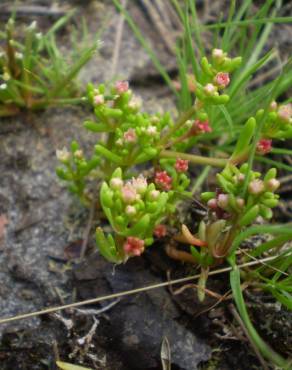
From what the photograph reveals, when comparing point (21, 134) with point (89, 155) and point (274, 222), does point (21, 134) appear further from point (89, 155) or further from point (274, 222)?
point (274, 222)

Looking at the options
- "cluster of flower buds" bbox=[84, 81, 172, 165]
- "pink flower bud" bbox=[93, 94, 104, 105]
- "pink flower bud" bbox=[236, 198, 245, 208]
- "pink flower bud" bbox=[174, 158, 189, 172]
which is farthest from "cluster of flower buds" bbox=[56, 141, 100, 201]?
"pink flower bud" bbox=[236, 198, 245, 208]

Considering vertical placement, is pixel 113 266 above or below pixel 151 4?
below

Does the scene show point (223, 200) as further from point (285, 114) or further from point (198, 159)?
point (285, 114)

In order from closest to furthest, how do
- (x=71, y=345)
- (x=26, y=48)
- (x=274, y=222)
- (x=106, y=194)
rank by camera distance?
1. (x=106, y=194)
2. (x=71, y=345)
3. (x=26, y=48)
4. (x=274, y=222)

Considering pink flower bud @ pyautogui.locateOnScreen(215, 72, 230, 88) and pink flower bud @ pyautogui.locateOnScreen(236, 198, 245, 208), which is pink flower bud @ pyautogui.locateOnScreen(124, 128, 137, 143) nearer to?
pink flower bud @ pyautogui.locateOnScreen(215, 72, 230, 88)

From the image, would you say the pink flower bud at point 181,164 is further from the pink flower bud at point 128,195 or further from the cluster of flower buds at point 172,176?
the pink flower bud at point 128,195

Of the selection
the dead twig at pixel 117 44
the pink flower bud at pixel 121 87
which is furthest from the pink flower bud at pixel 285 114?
the dead twig at pixel 117 44

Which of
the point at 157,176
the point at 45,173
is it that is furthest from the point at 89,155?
the point at 157,176
